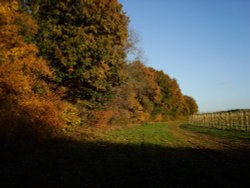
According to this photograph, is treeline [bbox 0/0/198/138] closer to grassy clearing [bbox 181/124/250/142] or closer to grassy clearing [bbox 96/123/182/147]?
grassy clearing [bbox 96/123/182/147]

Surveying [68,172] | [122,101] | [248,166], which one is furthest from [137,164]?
[122,101]

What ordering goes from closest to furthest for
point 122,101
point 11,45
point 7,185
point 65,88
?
1. point 7,185
2. point 11,45
3. point 65,88
4. point 122,101

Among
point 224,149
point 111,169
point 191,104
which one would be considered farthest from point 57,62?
point 191,104

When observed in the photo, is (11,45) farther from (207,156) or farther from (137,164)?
(207,156)

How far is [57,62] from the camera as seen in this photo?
26.0 metres

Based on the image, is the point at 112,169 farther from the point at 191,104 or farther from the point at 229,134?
the point at 191,104

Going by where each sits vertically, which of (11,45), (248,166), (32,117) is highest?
(11,45)

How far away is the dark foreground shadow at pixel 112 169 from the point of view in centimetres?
927

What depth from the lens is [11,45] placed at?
19.0 m

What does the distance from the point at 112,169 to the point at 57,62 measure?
17.2 metres

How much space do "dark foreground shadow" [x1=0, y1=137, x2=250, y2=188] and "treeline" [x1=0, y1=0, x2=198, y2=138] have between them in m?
3.50

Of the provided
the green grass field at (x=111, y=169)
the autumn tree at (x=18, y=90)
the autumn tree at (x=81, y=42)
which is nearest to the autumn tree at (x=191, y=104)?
the autumn tree at (x=81, y=42)

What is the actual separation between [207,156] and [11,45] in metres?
15.8

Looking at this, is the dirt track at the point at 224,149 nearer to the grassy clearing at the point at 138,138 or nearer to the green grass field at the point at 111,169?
the green grass field at the point at 111,169
